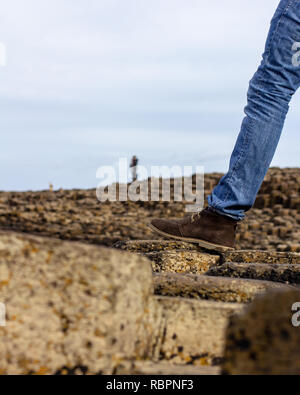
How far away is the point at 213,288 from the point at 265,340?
0.94 metres

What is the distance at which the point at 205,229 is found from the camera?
140 inches

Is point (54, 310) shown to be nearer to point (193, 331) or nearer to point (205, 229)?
point (193, 331)

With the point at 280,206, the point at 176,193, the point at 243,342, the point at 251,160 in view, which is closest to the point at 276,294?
the point at 243,342

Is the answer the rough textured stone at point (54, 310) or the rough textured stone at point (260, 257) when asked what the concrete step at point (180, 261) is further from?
the rough textured stone at point (54, 310)

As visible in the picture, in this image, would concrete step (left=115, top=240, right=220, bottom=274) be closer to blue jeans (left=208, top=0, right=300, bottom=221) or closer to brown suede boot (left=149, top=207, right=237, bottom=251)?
brown suede boot (left=149, top=207, right=237, bottom=251)

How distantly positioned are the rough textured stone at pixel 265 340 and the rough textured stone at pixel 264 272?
137 centimetres

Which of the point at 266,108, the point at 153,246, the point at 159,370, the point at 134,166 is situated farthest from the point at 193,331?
the point at 134,166

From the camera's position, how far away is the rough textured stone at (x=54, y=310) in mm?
1795

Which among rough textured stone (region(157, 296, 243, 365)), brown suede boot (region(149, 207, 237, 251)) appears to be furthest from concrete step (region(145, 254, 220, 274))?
rough textured stone (region(157, 296, 243, 365))

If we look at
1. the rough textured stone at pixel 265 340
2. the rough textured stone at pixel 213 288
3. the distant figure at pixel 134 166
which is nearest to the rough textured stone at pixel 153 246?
the rough textured stone at pixel 213 288

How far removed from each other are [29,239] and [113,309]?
1.10 ft

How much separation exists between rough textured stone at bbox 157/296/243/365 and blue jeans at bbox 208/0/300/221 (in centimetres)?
122

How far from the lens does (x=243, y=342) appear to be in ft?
5.08

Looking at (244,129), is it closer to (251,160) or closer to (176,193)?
(251,160)
